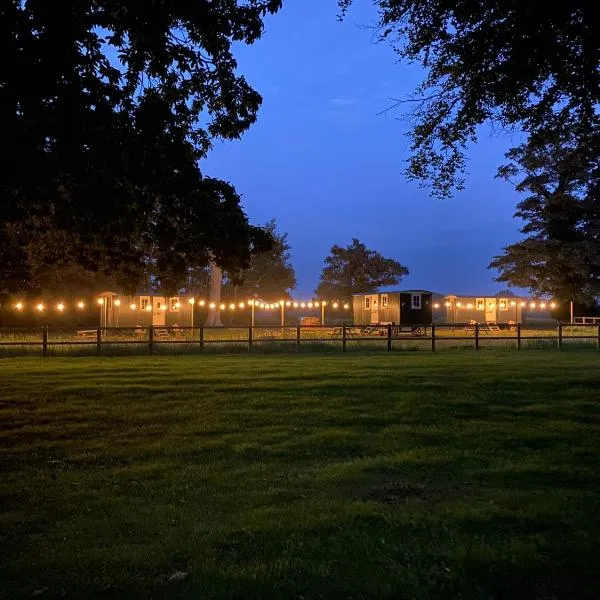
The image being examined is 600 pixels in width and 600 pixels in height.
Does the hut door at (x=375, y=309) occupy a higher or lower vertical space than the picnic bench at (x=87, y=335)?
higher

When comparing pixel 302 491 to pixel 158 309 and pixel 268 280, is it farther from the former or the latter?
pixel 268 280

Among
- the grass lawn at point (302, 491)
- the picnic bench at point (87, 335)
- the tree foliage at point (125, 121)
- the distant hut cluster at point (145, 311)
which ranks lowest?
the grass lawn at point (302, 491)

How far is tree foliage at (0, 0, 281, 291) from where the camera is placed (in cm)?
784

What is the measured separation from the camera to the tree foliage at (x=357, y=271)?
6575 centimetres

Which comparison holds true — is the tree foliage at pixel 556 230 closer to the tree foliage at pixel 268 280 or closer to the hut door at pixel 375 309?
the hut door at pixel 375 309

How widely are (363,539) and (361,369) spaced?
35.7 ft

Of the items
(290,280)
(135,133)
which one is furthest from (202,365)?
(290,280)

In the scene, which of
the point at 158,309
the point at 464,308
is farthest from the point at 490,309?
the point at 158,309

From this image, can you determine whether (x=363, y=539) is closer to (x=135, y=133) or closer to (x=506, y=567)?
(x=506, y=567)

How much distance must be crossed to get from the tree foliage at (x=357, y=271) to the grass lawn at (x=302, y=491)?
5330cm

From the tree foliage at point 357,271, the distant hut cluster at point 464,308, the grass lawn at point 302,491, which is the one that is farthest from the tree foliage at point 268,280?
the grass lawn at point 302,491

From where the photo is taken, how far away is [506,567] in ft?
13.7

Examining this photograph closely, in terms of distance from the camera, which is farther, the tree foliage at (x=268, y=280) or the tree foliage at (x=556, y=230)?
the tree foliage at (x=268, y=280)

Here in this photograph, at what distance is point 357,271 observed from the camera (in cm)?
6675
